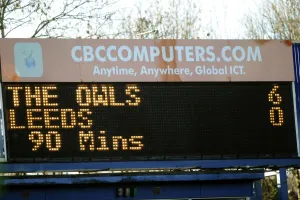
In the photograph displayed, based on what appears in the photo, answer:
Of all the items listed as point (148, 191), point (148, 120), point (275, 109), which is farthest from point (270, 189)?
point (148, 120)

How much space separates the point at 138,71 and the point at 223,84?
1842 mm

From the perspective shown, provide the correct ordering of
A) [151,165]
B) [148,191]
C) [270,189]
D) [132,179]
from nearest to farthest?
1. [151,165]
2. [132,179]
3. [148,191]
4. [270,189]

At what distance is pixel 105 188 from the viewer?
20359 mm

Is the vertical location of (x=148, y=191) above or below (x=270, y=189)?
above

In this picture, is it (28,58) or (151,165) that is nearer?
(28,58)

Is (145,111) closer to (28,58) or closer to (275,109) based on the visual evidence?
(28,58)

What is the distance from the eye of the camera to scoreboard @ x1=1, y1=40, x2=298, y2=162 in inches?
739

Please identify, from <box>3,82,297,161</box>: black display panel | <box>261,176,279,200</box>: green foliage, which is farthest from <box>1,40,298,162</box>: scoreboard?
<box>261,176,279,200</box>: green foliage

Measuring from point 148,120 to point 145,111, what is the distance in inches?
7.7

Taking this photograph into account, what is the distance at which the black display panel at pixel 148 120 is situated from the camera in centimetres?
1875

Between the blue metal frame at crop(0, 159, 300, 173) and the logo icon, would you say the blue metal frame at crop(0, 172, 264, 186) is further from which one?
the logo icon

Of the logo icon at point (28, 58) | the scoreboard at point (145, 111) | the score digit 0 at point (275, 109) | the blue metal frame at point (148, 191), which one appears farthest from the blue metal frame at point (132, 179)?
the logo icon at point (28, 58)

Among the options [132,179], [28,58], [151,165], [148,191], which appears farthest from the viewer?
[148,191]

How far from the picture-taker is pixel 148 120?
63.4 feet
